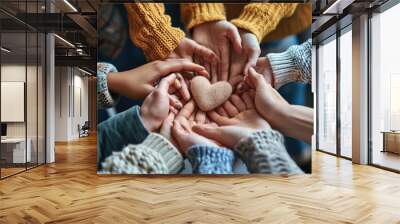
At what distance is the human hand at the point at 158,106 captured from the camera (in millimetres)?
5926

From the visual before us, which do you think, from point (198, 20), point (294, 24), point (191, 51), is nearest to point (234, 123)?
point (191, 51)

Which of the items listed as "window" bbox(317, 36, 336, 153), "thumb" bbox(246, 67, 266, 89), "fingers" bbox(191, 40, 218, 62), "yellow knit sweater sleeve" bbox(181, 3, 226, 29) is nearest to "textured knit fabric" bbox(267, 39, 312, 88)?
"thumb" bbox(246, 67, 266, 89)

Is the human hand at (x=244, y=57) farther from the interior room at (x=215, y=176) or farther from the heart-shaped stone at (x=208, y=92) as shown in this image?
the interior room at (x=215, y=176)

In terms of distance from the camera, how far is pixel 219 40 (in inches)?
239

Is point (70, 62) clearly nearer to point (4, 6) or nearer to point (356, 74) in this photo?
point (4, 6)

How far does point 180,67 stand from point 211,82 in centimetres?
54

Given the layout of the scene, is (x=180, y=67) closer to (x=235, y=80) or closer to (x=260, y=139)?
(x=235, y=80)

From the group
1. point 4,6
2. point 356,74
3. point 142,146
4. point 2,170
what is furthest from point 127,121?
point 356,74

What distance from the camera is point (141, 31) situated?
6.04 meters

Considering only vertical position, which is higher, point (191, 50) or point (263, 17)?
point (263, 17)

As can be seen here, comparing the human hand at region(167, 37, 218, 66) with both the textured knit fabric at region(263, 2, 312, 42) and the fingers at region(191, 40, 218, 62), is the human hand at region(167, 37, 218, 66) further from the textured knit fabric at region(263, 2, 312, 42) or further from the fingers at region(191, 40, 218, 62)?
the textured knit fabric at region(263, 2, 312, 42)

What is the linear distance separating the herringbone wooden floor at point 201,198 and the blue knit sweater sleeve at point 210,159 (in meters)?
0.16

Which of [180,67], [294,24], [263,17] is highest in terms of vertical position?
[263,17]

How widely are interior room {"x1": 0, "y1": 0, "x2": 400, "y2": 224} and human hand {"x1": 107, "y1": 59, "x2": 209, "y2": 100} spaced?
0.23 m
